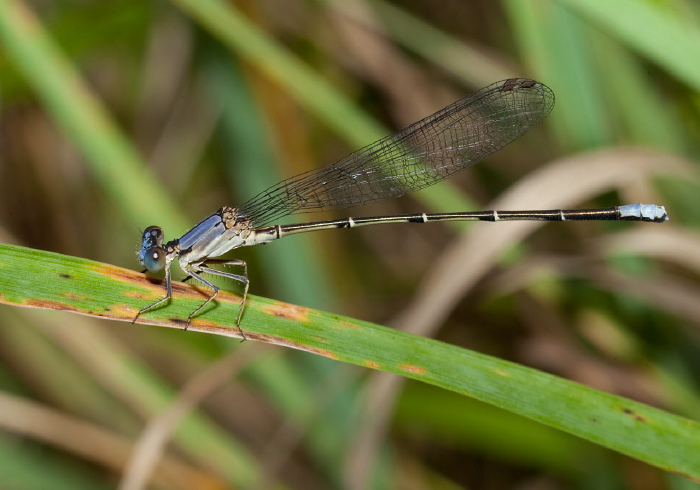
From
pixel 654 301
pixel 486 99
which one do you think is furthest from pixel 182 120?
pixel 654 301

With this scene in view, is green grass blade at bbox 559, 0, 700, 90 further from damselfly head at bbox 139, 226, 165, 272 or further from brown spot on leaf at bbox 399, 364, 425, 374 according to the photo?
damselfly head at bbox 139, 226, 165, 272

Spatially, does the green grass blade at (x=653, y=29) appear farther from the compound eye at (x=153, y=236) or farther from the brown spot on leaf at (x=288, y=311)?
the compound eye at (x=153, y=236)

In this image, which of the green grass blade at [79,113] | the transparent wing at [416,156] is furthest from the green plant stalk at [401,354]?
the transparent wing at [416,156]

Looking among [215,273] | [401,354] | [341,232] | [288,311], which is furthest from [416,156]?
[401,354]

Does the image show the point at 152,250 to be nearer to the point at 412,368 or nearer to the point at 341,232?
the point at 412,368

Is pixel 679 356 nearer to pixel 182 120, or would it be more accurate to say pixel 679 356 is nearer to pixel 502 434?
pixel 502 434

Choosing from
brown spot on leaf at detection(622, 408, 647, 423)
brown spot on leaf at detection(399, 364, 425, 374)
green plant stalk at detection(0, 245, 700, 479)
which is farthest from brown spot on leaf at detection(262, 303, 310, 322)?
brown spot on leaf at detection(622, 408, 647, 423)
